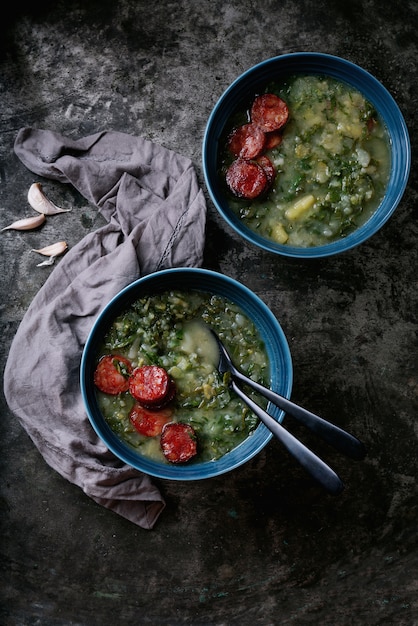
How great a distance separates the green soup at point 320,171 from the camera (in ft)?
9.52

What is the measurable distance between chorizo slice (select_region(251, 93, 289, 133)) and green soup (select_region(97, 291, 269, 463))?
0.83 meters

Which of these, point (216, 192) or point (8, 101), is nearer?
point (216, 192)

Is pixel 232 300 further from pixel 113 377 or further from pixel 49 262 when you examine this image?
pixel 49 262

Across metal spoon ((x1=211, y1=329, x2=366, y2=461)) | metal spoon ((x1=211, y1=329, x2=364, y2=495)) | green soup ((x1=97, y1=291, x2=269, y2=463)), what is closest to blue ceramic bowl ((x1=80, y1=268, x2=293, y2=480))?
green soup ((x1=97, y1=291, x2=269, y2=463))

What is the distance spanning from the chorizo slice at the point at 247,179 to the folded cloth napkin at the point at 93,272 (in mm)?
242

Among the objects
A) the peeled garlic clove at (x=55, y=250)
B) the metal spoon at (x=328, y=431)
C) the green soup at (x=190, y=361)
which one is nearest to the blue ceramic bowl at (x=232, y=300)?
the green soup at (x=190, y=361)

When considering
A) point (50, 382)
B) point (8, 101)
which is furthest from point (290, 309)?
point (8, 101)

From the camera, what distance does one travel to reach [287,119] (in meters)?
2.89

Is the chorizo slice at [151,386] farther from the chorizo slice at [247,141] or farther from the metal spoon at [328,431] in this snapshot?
the chorizo slice at [247,141]

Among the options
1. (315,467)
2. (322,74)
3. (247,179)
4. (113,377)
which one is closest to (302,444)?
(315,467)

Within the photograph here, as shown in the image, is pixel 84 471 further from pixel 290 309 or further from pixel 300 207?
pixel 300 207

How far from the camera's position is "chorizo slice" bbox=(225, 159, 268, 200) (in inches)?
111

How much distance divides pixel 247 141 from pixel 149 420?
4.30 feet

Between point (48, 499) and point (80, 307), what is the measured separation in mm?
973
